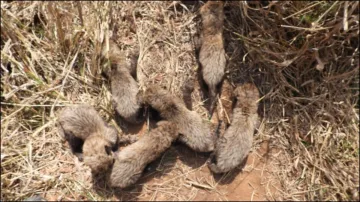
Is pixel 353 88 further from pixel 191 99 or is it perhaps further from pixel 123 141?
pixel 123 141

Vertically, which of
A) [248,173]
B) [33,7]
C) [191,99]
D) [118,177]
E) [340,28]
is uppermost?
[33,7]

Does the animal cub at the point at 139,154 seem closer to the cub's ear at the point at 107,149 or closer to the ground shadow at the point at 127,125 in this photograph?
the cub's ear at the point at 107,149

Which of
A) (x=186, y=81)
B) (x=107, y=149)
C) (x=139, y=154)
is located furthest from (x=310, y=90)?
(x=107, y=149)

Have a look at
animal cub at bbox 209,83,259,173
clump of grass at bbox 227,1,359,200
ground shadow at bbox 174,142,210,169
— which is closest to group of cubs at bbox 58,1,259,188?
animal cub at bbox 209,83,259,173

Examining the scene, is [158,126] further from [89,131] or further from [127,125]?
[89,131]

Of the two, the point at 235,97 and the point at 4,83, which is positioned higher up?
the point at 4,83

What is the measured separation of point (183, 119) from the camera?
15.1 ft

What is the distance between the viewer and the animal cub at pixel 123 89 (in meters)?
4.68

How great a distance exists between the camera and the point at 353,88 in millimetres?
4711

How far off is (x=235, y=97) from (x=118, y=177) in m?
2.14

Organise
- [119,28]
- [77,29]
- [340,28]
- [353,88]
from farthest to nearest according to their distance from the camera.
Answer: [119,28]
[77,29]
[353,88]
[340,28]

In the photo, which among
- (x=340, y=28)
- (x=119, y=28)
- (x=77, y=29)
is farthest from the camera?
(x=119, y=28)

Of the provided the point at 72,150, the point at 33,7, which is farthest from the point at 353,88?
the point at 33,7

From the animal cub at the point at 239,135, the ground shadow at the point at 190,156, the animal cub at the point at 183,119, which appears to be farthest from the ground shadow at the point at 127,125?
the animal cub at the point at 239,135
